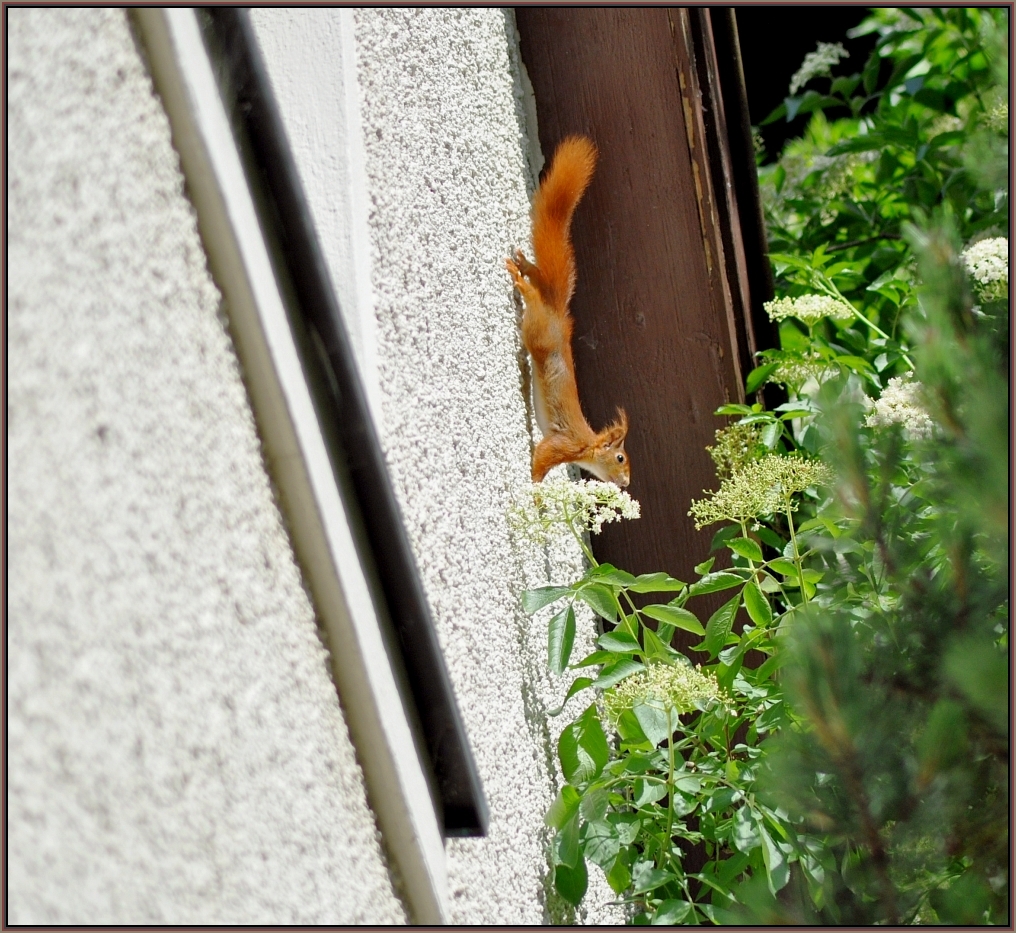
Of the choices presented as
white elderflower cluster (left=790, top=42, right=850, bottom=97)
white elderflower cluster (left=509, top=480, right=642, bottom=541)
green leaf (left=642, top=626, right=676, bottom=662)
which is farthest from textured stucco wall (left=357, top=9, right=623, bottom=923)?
white elderflower cluster (left=790, top=42, right=850, bottom=97)

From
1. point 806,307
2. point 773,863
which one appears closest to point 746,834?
point 773,863

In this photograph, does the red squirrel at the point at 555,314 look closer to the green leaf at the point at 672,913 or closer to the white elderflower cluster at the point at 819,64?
the green leaf at the point at 672,913

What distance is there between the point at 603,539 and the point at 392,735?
99cm

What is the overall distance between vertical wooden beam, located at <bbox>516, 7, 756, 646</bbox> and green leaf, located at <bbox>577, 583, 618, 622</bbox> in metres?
0.52

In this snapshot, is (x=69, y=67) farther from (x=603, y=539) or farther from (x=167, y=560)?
(x=603, y=539)

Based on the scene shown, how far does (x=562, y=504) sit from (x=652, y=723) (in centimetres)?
23

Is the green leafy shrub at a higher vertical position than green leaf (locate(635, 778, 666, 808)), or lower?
higher

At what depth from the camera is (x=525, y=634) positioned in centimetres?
109

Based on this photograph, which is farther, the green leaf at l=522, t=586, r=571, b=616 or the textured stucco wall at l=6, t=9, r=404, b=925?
the green leaf at l=522, t=586, r=571, b=616

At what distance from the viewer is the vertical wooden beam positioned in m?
1.45

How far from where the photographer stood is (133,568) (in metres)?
0.39

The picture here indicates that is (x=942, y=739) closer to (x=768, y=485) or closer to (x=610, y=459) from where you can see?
(x=768, y=485)

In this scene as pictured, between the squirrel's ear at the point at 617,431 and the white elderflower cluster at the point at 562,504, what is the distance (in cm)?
36

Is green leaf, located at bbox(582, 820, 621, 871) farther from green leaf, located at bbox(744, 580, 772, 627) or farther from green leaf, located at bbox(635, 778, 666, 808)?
green leaf, located at bbox(744, 580, 772, 627)
